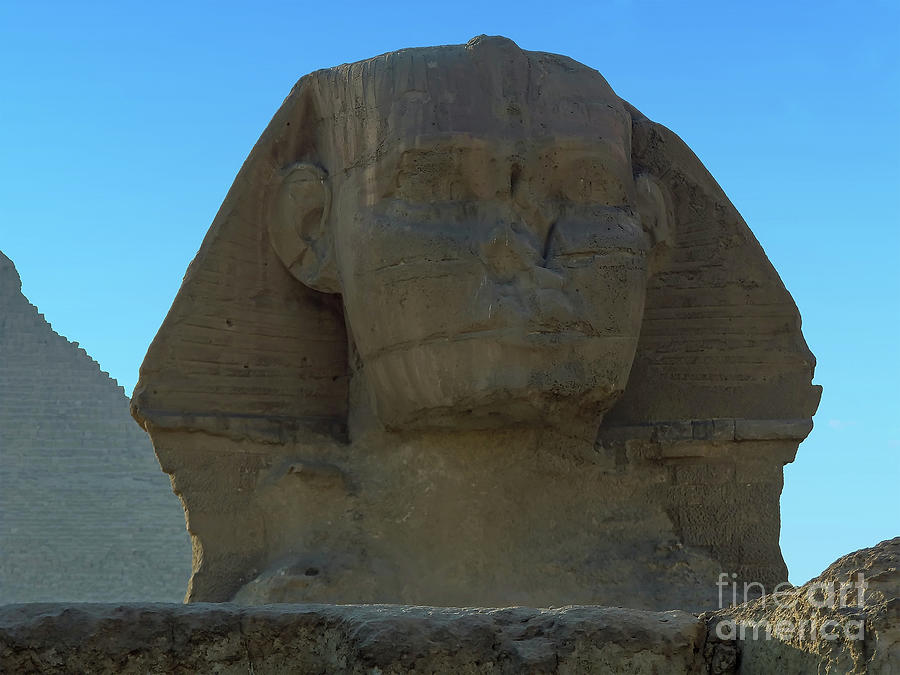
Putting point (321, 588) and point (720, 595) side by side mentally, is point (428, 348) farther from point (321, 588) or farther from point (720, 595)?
point (720, 595)

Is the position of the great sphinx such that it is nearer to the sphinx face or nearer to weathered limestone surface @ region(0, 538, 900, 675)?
the sphinx face

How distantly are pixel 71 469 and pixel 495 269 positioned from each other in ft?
211

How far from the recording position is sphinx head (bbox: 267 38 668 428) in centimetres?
554

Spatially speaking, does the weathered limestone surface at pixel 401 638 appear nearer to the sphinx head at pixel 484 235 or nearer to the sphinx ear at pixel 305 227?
the sphinx head at pixel 484 235

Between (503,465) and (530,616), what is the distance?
6.88 ft

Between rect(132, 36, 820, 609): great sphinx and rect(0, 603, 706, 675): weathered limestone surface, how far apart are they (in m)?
1.81

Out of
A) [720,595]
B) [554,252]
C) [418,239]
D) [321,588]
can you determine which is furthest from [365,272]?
[720,595]

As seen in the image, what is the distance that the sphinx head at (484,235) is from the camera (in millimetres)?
5535

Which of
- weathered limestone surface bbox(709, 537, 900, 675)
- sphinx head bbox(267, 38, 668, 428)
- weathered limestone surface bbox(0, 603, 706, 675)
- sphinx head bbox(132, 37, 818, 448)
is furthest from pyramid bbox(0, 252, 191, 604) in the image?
weathered limestone surface bbox(709, 537, 900, 675)

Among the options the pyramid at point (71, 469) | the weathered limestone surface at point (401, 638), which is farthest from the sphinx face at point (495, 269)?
the pyramid at point (71, 469)

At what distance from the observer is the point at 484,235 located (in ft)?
18.3

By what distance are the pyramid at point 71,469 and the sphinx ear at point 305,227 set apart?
193ft

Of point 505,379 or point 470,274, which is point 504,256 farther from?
point 505,379

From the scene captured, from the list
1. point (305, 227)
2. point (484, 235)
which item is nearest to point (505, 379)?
point (484, 235)
